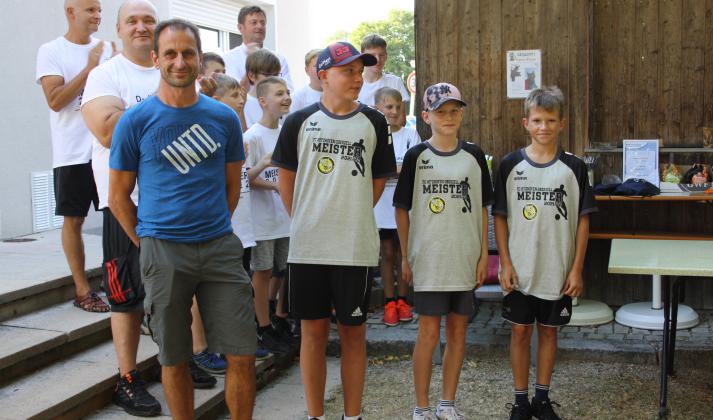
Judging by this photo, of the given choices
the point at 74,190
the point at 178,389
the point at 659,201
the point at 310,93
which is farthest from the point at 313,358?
the point at 659,201

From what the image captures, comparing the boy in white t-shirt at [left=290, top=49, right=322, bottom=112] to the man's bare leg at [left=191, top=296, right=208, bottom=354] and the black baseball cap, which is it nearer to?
the man's bare leg at [left=191, top=296, right=208, bottom=354]

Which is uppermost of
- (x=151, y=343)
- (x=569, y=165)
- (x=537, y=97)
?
(x=537, y=97)

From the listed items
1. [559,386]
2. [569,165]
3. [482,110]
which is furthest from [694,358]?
[482,110]

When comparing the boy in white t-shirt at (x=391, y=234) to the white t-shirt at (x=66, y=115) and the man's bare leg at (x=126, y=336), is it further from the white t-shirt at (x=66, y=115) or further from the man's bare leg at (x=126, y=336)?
the man's bare leg at (x=126, y=336)

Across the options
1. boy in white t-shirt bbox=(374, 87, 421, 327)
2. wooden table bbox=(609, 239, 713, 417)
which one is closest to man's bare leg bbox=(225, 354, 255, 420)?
wooden table bbox=(609, 239, 713, 417)

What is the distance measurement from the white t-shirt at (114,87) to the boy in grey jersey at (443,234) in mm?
1477

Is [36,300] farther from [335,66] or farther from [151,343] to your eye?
[335,66]

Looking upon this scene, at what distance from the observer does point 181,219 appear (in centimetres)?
365

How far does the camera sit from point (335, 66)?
412 cm

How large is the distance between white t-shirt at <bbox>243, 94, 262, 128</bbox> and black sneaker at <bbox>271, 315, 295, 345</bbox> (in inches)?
55.6

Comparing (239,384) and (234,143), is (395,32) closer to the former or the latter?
(234,143)

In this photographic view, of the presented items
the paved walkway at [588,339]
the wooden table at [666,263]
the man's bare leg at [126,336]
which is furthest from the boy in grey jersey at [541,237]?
the man's bare leg at [126,336]

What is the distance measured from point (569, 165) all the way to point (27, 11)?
588 centimetres

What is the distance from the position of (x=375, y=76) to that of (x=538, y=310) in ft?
10.1
